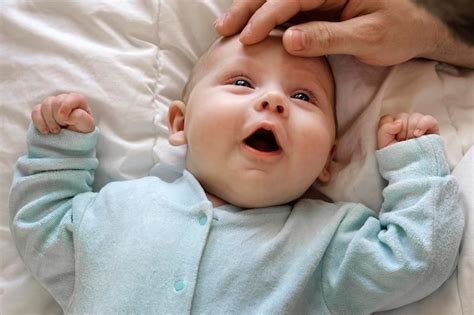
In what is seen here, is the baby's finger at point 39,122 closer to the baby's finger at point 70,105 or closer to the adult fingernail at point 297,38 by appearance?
the baby's finger at point 70,105

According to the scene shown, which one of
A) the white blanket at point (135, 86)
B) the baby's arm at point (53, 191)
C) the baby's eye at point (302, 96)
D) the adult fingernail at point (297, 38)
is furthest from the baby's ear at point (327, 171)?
the baby's arm at point (53, 191)

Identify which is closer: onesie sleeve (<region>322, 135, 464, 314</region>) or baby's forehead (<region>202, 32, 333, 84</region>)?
onesie sleeve (<region>322, 135, 464, 314</region>)

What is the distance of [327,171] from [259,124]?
9.8 inches

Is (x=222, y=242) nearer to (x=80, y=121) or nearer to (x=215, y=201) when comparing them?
(x=215, y=201)

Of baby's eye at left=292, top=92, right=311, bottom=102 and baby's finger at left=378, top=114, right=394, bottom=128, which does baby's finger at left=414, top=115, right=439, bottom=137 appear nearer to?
baby's finger at left=378, top=114, right=394, bottom=128

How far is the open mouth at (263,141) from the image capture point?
44.2 inches

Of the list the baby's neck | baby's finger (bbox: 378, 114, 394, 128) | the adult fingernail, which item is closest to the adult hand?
the adult fingernail

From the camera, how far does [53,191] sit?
1181mm

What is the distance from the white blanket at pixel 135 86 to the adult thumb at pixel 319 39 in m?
0.13

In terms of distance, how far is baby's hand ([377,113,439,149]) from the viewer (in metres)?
1.15

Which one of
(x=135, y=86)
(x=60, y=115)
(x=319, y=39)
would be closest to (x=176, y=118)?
(x=135, y=86)

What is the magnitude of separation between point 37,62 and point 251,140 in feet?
1.58

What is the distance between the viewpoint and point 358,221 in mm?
1147

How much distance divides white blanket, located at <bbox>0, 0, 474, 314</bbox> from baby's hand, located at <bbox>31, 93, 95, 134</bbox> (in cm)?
7
